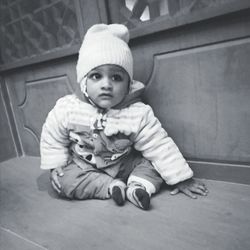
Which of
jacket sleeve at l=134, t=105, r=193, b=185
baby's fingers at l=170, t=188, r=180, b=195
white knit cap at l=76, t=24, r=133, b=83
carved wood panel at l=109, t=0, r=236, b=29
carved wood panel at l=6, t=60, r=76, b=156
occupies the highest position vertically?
carved wood panel at l=109, t=0, r=236, b=29

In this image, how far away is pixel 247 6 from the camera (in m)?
0.84

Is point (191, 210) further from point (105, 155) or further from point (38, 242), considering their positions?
point (38, 242)

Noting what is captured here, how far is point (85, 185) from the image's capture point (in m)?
1.05

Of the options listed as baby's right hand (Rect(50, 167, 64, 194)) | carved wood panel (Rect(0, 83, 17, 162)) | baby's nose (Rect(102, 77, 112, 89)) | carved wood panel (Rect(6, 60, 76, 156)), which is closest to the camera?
baby's nose (Rect(102, 77, 112, 89))

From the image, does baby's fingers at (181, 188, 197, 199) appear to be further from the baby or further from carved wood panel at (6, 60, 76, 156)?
carved wood panel at (6, 60, 76, 156)

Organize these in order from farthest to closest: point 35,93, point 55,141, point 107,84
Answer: point 35,93 < point 55,141 < point 107,84

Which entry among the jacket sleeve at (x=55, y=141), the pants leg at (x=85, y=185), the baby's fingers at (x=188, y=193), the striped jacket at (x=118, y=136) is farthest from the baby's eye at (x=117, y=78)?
the baby's fingers at (x=188, y=193)

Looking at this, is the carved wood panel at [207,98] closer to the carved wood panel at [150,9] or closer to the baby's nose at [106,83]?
the carved wood panel at [150,9]


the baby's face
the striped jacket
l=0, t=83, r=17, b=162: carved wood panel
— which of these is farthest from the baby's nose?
l=0, t=83, r=17, b=162: carved wood panel

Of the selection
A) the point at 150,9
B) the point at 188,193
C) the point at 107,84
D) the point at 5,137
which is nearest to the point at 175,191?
the point at 188,193

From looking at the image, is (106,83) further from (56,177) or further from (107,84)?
(56,177)

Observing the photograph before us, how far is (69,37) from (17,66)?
0.46m

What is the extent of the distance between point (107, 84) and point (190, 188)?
1.72ft

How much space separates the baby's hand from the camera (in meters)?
1.01
